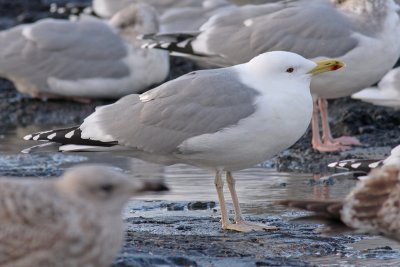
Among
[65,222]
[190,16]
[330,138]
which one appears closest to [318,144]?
[330,138]

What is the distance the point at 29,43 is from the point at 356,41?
163 inches

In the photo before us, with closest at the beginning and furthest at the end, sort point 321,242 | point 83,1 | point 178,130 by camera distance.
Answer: point 321,242
point 178,130
point 83,1

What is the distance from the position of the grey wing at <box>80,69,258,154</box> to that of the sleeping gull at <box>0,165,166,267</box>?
2547mm

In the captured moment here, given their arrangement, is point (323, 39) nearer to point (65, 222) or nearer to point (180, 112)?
point (180, 112)

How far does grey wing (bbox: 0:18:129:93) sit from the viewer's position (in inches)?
489

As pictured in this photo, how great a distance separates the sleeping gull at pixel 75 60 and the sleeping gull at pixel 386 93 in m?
2.61

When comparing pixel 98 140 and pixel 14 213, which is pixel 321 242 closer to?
pixel 98 140

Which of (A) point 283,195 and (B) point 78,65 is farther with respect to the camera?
(B) point 78,65

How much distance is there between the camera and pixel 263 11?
10570 mm

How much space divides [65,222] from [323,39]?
5890 mm

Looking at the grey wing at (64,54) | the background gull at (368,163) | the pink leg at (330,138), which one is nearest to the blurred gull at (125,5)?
the grey wing at (64,54)

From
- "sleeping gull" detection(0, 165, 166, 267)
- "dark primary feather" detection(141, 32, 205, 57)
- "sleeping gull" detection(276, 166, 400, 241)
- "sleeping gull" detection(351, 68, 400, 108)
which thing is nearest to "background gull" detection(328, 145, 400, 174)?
"sleeping gull" detection(276, 166, 400, 241)

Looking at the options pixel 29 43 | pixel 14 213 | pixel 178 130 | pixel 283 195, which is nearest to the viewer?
pixel 14 213

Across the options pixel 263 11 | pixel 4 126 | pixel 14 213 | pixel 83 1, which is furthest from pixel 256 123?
pixel 83 1
